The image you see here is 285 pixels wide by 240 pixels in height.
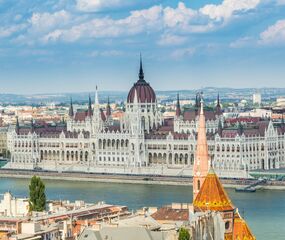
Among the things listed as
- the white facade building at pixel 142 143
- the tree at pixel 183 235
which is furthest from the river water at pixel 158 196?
the tree at pixel 183 235

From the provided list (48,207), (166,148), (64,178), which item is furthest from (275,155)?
(48,207)

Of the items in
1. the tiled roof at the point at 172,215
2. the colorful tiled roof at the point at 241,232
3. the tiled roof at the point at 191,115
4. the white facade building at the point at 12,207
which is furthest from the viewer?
the tiled roof at the point at 191,115

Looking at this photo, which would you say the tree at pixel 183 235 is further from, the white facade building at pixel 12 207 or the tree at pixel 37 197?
the tree at pixel 37 197

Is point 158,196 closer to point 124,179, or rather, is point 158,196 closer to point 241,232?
point 124,179

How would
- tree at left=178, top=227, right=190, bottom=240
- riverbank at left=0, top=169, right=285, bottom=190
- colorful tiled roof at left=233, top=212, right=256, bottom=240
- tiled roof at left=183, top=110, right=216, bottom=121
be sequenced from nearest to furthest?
tree at left=178, top=227, right=190, bottom=240 < colorful tiled roof at left=233, top=212, right=256, bottom=240 < riverbank at left=0, top=169, right=285, bottom=190 < tiled roof at left=183, top=110, right=216, bottom=121

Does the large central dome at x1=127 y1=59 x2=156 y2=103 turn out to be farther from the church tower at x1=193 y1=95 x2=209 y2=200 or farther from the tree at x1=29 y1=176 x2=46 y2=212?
the church tower at x1=193 y1=95 x2=209 y2=200

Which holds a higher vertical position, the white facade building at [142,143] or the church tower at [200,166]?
the church tower at [200,166]

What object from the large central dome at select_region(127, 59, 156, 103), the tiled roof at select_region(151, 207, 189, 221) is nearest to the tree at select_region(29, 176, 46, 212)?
the tiled roof at select_region(151, 207, 189, 221)
